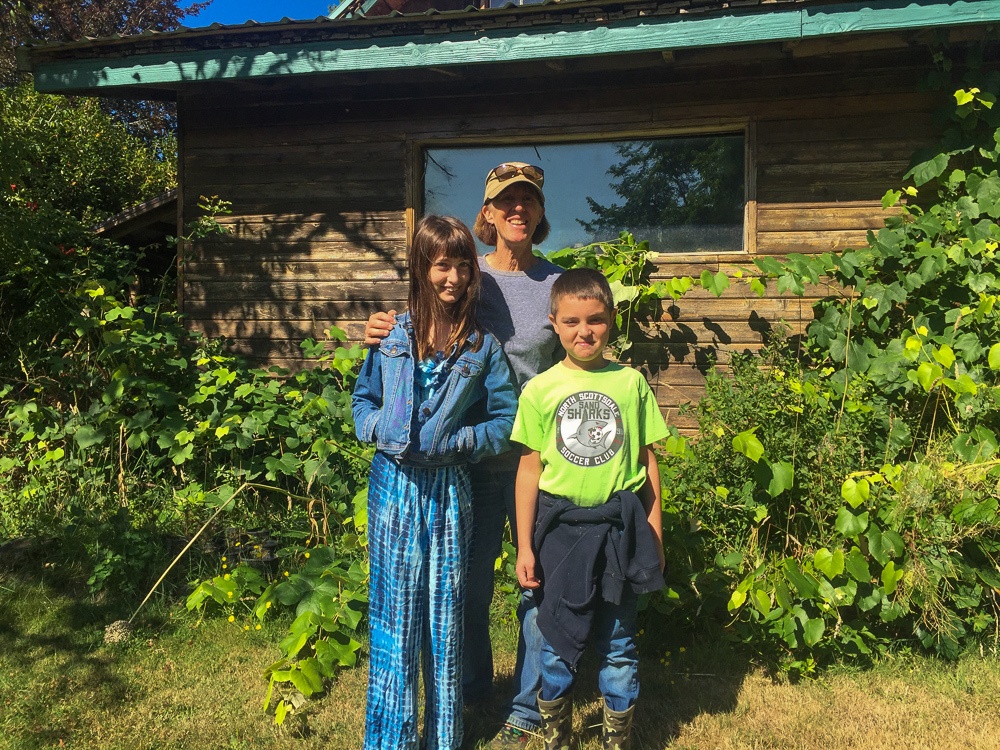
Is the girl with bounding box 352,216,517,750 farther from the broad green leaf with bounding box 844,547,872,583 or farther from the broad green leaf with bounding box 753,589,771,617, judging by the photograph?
the broad green leaf with bounding box 844,547,872,583

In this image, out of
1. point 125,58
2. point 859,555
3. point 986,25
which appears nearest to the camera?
point 859,555

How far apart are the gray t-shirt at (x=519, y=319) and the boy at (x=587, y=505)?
0.18 metres

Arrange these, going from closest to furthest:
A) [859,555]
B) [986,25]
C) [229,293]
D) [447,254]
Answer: [447,254] < [859,555] < [986,25] < [229,293]

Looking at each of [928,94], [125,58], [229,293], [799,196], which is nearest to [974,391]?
[799,196]

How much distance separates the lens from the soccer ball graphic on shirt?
229 cm

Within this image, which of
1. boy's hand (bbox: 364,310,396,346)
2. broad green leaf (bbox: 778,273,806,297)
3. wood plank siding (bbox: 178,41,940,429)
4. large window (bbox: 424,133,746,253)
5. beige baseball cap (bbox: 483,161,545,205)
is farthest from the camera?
large window (bbox: 424,133,746,253)

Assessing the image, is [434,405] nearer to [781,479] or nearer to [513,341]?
[513,341]

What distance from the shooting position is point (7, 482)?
4.82 m

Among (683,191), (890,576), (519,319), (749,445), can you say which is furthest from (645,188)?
(890,576)

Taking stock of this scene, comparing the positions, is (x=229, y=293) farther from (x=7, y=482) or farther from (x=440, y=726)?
(x=440, y=726)

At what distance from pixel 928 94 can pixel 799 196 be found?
0.93m

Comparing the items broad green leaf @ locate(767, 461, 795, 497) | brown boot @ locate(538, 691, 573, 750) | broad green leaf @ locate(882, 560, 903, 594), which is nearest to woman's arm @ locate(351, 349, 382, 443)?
brown boot @ locate(538, 691, 573, 750)

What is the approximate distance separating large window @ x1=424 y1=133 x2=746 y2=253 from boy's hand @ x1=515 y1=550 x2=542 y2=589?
3.23 m

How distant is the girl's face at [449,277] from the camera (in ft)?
7.60
